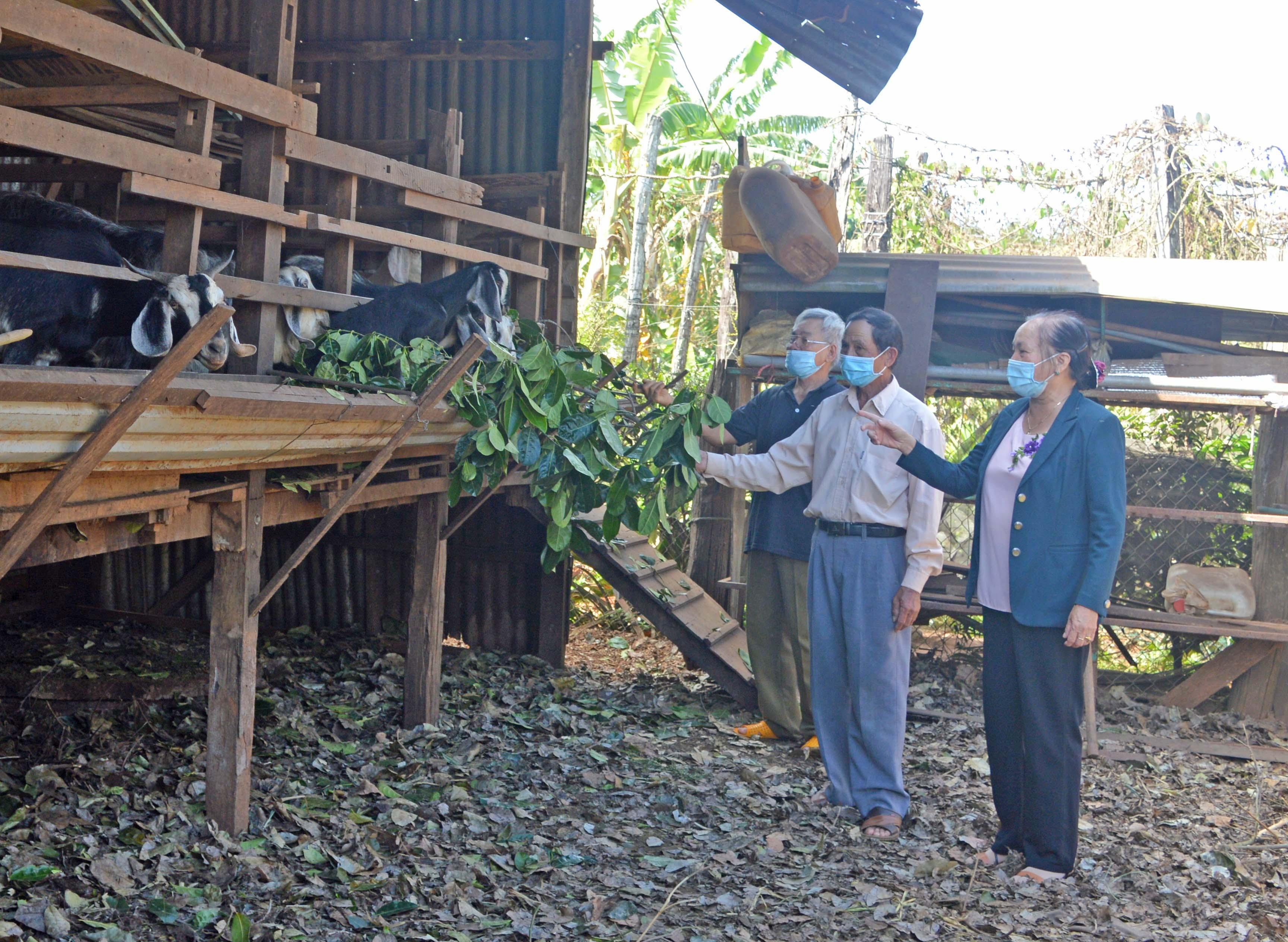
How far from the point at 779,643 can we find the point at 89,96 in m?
3.90

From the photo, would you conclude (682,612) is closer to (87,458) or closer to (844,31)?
(844,31)

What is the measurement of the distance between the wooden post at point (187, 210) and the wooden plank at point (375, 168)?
A: 1.32 feet

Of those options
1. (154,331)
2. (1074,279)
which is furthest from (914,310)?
(154,331)

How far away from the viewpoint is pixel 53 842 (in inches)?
141

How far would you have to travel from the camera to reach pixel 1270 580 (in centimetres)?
638

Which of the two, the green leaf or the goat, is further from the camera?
the goat

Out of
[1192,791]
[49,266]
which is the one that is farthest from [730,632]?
[49,266]

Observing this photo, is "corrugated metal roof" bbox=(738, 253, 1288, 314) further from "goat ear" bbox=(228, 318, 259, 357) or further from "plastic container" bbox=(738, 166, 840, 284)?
"goat ear" bbox=(228, 318, 259, 357)

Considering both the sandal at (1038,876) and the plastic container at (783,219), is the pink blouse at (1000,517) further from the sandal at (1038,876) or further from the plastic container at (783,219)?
the plastic container at (783,219)

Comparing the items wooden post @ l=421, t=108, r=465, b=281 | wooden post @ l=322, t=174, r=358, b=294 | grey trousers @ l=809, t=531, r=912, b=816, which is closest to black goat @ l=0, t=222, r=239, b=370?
wooden post @ l=322, t=174, r=358, b=294

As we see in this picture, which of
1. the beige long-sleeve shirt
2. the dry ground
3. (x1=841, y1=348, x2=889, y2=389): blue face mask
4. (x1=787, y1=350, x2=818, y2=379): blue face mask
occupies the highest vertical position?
(x1=787, y1=350, x2=818, y2=379): blue face mask

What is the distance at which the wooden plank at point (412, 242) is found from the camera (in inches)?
170

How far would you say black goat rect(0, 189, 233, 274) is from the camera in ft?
13.6

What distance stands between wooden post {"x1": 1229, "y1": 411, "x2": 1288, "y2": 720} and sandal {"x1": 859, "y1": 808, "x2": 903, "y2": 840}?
10.3ft
